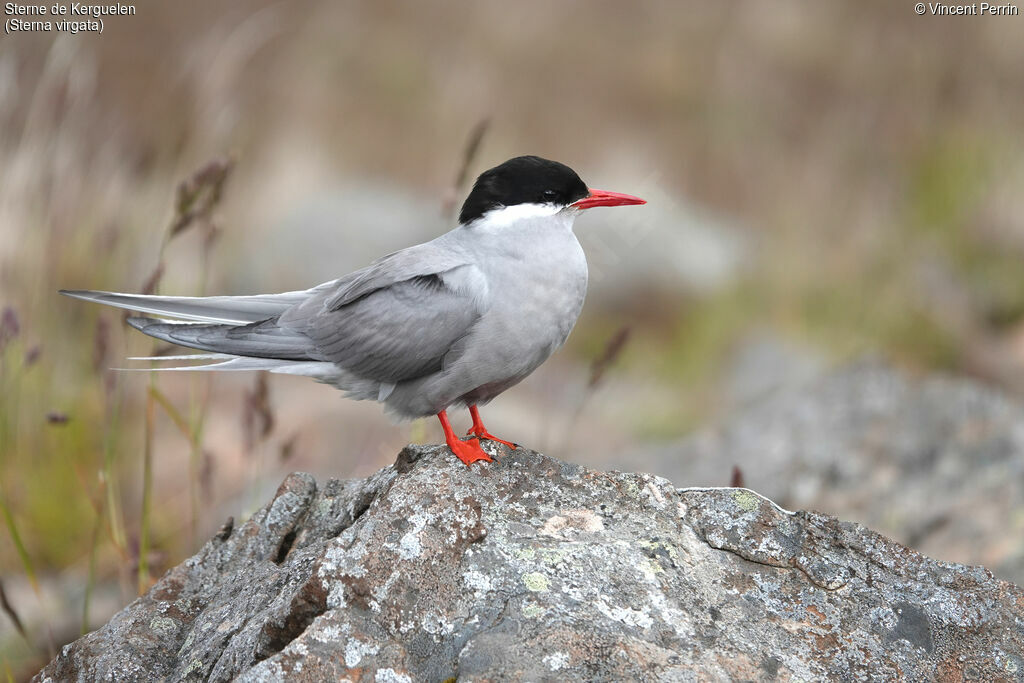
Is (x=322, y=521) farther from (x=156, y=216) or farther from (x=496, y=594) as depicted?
(x=156, y=216)

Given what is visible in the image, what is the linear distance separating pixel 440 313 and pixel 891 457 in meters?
3.16

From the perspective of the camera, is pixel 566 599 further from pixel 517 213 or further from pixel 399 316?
pixel 517 213

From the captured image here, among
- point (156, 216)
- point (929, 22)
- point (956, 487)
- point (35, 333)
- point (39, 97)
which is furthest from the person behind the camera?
point (929, 22)

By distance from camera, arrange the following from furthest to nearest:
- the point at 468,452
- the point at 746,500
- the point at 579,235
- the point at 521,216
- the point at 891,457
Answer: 1. the point at 579,235
2. the point at 891,457
3. the point at 521,216
4. the point at 468,452
5. the point at 746,500

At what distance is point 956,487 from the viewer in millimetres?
5027

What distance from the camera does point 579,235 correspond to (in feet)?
32.2

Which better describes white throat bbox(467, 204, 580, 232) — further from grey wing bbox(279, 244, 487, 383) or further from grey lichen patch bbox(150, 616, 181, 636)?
grey lichen patch bbox(150, 616, 181, 636)

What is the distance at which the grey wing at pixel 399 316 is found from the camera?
3.37 m

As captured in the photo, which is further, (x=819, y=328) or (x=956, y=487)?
(x=819, y=328)

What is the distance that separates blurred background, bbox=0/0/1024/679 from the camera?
5.23 m

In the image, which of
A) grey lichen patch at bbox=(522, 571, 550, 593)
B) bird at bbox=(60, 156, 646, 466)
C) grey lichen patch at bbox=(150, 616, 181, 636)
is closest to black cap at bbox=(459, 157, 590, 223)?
bird at bbox=(60, 156, 646, 466)

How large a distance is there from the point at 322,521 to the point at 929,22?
12666 millimetres

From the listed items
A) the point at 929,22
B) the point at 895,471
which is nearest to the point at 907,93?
the point at 929,22

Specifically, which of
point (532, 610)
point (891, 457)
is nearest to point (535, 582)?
point (532, 610)
